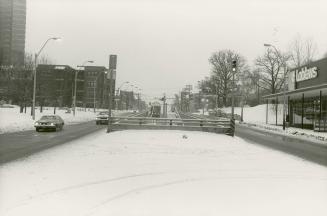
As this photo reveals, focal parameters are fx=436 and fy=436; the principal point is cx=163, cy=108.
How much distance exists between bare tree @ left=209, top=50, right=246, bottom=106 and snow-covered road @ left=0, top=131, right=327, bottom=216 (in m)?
92.0

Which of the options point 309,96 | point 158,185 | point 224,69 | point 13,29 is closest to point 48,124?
point 158,185

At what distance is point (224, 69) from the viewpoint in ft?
357

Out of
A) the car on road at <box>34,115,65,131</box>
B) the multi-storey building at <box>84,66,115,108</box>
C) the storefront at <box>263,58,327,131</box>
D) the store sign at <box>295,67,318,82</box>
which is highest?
the multi-storey building at <box>84,66,115,108</box>

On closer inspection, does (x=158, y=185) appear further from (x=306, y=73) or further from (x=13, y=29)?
(x=13, y=29)

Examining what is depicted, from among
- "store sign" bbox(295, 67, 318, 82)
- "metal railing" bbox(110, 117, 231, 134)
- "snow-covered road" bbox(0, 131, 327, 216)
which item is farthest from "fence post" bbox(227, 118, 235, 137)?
"store sign" bbox(295, 67, 318, 82)

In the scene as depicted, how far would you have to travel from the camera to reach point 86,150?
59.2 feet

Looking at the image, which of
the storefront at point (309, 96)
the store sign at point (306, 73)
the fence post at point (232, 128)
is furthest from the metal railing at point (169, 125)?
the store sign at point (306, 73)

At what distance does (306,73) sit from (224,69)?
59.6 metres

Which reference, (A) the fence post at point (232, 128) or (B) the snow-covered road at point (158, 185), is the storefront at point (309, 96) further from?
(B) the snow-covered road at point (158, 185)

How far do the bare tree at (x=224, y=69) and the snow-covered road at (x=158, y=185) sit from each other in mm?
92050

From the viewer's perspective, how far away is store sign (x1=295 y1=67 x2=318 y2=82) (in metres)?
46.9

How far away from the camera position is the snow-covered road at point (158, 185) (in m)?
8.02

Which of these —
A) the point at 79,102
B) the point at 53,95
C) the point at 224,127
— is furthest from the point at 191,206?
the point at 79,102

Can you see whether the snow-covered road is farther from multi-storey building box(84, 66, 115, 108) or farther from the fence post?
multi-storey building box(84, 66, 115, 108)
